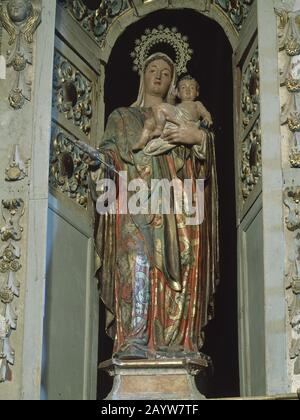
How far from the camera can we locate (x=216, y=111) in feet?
36.8

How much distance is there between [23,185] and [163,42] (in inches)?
76.0

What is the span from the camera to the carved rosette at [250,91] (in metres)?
10.6

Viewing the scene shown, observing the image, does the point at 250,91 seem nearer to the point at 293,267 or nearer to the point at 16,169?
the point at 293,267

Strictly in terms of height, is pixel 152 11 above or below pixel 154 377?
above

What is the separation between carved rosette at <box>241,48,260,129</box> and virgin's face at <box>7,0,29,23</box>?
→ 163cm

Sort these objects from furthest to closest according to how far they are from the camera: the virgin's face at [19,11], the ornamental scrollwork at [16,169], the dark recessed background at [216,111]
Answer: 1. the dark recessed background at [216,111]
2. the virgin's face at [19,11]
3. the ornamental scrollwork at [16,169]

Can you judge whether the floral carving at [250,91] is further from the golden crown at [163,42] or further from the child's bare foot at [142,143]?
the child's bare foot at [142,143]

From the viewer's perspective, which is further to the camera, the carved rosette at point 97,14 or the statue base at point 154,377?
the carved rosette at point 97,14

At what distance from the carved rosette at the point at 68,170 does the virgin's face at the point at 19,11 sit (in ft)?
2.65

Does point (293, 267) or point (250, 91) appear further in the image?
point (250, 91)

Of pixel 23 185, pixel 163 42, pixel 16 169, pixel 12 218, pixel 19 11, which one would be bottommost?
pixel 12 218

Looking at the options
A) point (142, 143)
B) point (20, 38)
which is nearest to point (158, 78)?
point (142, 143)

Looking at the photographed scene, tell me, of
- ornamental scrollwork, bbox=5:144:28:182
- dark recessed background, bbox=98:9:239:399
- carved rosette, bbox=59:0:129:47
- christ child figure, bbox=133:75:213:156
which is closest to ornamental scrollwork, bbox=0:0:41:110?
ornamental scrollwork, bbox=5:144:28:182

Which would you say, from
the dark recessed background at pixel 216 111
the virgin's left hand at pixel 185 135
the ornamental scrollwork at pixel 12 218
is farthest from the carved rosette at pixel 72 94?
the ornamental scrollwork at pixel 12 218
